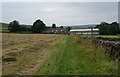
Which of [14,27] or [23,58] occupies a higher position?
[14,27]

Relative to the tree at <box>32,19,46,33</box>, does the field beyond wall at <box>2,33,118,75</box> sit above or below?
below

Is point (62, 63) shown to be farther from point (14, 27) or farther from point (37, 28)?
point (14, 27)

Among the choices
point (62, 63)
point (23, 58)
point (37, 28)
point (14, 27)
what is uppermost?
point (14, 27)

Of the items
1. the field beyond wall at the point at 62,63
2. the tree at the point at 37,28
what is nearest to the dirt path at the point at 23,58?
the field beyond wall at the point at 62,63

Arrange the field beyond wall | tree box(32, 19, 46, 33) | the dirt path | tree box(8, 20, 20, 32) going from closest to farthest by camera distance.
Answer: the field beyond wall → the dirt path → tree box(8, 20, 20, 32) → tree box(32, 19, 46, 33)

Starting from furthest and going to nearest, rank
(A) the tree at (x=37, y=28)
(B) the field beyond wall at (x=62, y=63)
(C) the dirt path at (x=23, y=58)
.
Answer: (A) the tree at (x=37, y=28)
(C) the dirt path at (x=23, y=58)
(B) the field beyond wall at (x=62, y=63)

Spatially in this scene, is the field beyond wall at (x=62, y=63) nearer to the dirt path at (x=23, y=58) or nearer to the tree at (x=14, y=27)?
the dirt path at (x=23, y=58)

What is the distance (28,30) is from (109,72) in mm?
97795

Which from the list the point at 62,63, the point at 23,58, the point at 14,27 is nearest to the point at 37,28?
the point at 14,27

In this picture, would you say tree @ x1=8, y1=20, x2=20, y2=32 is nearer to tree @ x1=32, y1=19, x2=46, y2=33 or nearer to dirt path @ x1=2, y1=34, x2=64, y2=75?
tree @ x1=32, y1=19, x2=46, y2=33

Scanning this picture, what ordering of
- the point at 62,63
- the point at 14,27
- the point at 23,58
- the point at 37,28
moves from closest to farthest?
1. the point at 62,63
2. the point at 23,58
3. the point at 14,27
4. the point at 37,28

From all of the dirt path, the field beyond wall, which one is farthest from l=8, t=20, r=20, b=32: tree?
the field beyond wall

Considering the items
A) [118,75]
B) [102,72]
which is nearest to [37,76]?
[102,72]

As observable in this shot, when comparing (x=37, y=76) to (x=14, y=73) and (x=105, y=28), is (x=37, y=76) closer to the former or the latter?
(x=14, y=73)
